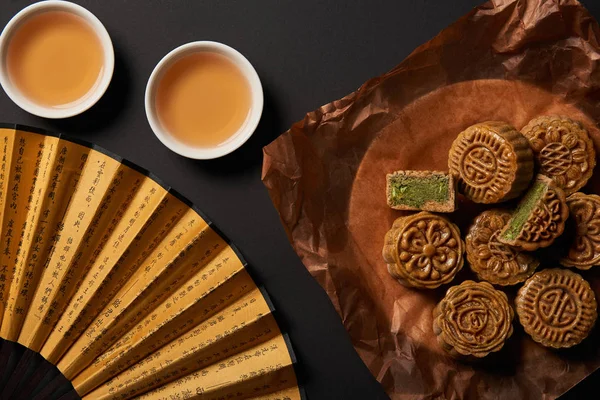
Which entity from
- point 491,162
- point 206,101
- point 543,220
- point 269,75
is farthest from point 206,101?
point 543,220

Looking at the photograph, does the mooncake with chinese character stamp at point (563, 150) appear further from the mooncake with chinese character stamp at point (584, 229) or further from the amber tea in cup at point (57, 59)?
the amber tea in cup at point (57, 59)

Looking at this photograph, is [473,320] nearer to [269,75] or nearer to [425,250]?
[425,250]

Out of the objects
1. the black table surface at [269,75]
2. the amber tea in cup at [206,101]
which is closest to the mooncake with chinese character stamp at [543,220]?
the black table surface at [269,75]

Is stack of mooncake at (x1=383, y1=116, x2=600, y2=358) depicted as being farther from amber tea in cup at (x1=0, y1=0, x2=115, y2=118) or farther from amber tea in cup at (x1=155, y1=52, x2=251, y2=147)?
amber tea in cup at (x1=0, y1=0, x2=115, y2=118)

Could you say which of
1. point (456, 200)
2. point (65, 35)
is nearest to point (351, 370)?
point (456, 200)

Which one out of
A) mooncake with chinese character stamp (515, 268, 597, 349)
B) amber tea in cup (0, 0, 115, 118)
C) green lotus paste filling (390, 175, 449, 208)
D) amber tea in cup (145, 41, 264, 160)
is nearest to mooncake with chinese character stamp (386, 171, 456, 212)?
green lotus paste filling (390, 175, 449, 208)

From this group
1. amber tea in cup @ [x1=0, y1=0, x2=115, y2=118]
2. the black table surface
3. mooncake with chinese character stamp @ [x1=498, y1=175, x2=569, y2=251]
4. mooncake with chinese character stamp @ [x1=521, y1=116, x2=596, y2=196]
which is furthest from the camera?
the black table surface

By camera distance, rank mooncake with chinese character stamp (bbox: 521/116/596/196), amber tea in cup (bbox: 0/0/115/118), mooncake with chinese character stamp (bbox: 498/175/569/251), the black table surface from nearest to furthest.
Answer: mooncake with chinese character stamp (bbox: 498/175/569/251) < mooncake with chinese character stamp (bbox: 521/116/596/196) < amber tea in cup (bbox: 0/0/115/118) < the black table surface
